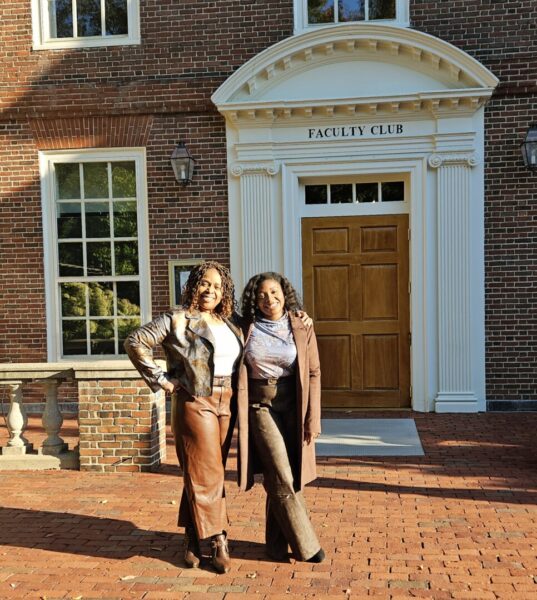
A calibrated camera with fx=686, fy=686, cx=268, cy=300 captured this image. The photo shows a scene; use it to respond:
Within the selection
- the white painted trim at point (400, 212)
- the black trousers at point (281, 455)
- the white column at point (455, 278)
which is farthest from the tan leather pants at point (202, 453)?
the white column at point (455, 278)

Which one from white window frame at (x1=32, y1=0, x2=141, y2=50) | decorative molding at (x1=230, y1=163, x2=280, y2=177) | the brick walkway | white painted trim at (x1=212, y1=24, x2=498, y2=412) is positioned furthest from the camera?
white window frame at (x1=32, y1=0, x2=141, y2=50)

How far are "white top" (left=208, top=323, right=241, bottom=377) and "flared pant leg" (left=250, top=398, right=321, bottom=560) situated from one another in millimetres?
286

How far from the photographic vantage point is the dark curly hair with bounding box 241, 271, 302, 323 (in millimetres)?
4207

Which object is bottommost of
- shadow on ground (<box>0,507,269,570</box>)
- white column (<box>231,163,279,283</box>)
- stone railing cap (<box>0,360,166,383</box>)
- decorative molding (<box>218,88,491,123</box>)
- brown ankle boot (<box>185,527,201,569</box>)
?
shadow on ground (<box>0,507,269,570</box>)

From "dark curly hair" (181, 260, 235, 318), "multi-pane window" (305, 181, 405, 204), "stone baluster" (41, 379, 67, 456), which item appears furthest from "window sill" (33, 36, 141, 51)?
"dark curly hair" (181, 260, 235, 318)

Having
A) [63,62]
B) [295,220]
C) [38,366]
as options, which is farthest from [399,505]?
[63,62]

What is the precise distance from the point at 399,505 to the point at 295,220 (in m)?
4.77

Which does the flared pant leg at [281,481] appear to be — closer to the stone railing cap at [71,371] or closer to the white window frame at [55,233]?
the stone railing cap at [71,371]

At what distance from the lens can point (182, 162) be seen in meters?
9.04

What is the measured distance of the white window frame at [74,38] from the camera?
9.28 m

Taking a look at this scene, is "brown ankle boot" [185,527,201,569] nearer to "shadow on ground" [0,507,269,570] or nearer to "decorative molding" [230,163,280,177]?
"shadow on ground" [0,507,269,570]

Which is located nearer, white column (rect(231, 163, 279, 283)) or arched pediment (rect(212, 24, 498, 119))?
arched pediment (rect(212, 24, 498, 119))

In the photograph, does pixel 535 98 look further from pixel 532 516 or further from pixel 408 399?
pixel 532 516

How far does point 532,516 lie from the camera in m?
4.91
